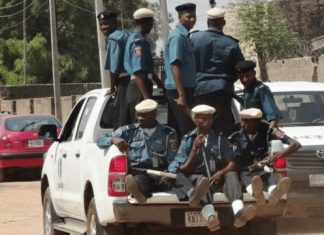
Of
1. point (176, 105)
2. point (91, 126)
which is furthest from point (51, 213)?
point (176, 105)

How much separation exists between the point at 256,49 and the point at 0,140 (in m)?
20.6

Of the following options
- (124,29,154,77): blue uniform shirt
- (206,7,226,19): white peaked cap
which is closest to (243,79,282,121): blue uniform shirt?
(206,7,226,19): white peaked cap

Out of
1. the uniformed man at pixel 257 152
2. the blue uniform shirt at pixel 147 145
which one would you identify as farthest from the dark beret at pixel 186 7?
the blue uniform shirt at pixel 147 145

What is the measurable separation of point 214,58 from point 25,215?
278 inches

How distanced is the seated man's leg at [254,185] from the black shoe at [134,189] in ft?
2.92

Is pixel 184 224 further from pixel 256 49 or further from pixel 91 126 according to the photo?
pixel 256 49

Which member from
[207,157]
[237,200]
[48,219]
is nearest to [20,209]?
[48,219]

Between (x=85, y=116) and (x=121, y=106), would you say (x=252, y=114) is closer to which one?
(x=121, y=106)

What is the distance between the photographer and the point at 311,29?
204ft

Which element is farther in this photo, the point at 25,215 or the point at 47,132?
the point at 25,215

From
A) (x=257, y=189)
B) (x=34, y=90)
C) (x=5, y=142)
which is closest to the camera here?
(x=257, y=189)

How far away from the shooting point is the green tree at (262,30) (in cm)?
4159

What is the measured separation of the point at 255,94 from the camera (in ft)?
31.1

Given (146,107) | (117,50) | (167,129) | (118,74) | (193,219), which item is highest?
(117,50)
